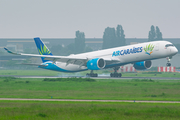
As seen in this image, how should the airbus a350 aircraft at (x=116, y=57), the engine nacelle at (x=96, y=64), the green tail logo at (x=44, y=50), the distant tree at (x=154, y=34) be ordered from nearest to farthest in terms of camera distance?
the airbus a350 aircraft at (x=116, y=57) < the engine nacelle at (x=96, y=64) < the green tail logo at (x=44, y=50) < the distant tree at (x=154, y=34)

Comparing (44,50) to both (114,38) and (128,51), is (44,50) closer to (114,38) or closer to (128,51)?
(128,51)

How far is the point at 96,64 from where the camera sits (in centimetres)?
5188

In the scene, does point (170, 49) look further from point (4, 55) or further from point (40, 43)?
point (4, 55)

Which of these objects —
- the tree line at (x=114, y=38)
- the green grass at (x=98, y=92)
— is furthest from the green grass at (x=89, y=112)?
the tree line at (x=114, y=38)

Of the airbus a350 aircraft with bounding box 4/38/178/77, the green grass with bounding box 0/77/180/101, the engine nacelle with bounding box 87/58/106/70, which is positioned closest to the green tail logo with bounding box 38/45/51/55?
the airbus a350 aircraft with bounding box 4/38/178/77

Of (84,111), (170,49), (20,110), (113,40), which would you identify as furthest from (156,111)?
(113,40)

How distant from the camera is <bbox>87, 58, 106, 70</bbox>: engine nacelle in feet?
171

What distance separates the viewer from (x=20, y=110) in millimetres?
18125

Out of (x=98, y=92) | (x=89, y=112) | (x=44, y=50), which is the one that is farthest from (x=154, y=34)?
(x=89, y=112)

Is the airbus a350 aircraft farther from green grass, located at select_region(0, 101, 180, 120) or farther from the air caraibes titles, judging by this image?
green grass, located at select_region(0, 101, 180, 120)

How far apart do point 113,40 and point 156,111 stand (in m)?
171

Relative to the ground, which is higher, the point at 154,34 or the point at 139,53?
the point at 154,34

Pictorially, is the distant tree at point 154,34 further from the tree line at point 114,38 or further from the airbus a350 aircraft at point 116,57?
the airbus a350 aircraft at point 116,57

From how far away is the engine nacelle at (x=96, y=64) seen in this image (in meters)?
52.0
